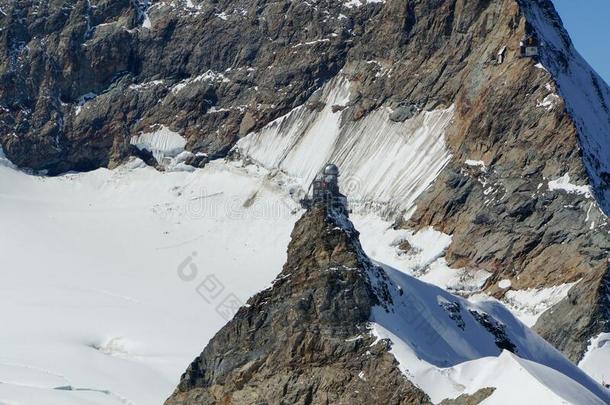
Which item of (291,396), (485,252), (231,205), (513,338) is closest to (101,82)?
(231,205)

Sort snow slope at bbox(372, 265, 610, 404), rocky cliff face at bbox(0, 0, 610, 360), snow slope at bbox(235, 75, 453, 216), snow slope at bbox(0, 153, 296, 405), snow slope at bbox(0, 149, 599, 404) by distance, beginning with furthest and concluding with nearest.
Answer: snow slope at bbox(235, 75, 453, 216)
rocky cliff face at bbox(0, 0, 610, 360)
snow slope at bbox(0, 153, 296, 405)
snow slope at bbox(0, 149, 599, 404)
snow slope at bbox(372, 265, 610, 404)

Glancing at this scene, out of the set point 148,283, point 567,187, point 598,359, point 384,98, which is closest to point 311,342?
point 598,359

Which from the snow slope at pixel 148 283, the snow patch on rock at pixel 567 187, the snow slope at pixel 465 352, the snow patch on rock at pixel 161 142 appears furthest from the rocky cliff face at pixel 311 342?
the snow patch on rock at pixel 161 142

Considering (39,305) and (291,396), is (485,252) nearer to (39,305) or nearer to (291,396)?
(39,305)

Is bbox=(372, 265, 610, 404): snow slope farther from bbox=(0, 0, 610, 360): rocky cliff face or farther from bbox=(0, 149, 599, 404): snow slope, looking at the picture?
bbox=(0, 0, 610, 360): rocky cliff face

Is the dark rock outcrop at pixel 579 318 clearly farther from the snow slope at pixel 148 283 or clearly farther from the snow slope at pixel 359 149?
the snow slope at pixel 359 149

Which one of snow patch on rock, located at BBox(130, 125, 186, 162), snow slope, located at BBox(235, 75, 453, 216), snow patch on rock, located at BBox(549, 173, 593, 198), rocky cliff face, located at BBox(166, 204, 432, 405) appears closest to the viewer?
rocky cliff face, located at BBox(166, 204, 432, 405)

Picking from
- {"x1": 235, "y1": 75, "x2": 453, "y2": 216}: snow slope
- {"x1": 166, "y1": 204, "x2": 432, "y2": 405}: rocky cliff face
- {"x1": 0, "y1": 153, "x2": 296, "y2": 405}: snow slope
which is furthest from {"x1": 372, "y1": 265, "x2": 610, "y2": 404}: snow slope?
{"x1": 235, "y1": 75, "x2": 453, "y2": 216}: snow slope
